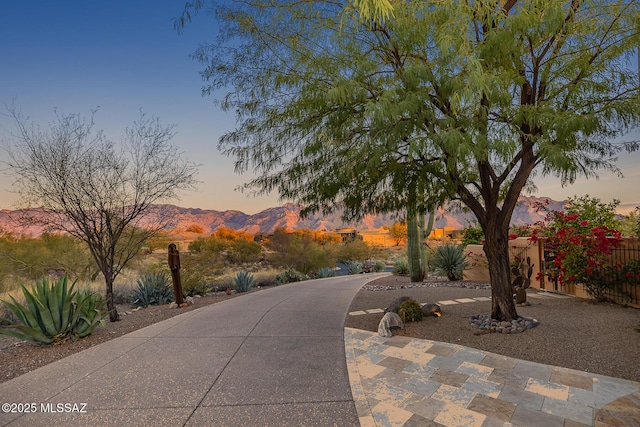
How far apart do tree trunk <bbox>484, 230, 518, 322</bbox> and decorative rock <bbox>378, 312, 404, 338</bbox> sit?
5.75 feet

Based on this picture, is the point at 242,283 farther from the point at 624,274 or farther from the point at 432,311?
the point at 624,274

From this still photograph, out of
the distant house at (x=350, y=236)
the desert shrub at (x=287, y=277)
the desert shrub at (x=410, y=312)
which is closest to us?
the desert shrub at (x=410, y=312)

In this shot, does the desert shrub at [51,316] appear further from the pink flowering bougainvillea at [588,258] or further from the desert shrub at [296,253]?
the desert shrub at [296,253]

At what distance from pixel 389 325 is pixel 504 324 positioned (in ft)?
6.15

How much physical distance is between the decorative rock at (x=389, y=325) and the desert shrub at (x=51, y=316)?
4.84 metres

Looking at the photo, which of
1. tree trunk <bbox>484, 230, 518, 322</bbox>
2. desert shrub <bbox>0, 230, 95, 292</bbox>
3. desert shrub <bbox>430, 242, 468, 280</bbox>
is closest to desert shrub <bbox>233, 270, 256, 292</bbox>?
desert shrub <bbox>0, 230, 95, 292</bbox>

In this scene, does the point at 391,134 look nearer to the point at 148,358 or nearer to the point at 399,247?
the point at 148,358

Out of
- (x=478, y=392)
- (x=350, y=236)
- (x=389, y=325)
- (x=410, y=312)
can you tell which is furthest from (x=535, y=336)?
(x=350, y=236)

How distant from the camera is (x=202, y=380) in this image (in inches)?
157

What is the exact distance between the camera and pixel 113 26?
857 centimetres

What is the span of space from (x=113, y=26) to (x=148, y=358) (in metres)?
7.95

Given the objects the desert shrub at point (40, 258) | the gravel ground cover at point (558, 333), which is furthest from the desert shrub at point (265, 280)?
the gravel ground cover at point (558, 333)

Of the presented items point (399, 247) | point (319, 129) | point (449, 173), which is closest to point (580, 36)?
point (449, 173)

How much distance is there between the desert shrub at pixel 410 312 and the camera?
635cm
